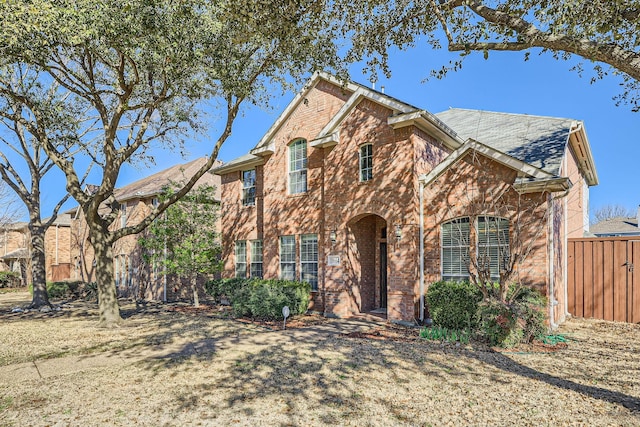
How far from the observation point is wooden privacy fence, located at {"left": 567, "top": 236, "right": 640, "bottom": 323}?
38.4 ft

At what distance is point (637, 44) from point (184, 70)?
9807 millimetres

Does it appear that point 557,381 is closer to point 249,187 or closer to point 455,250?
point 455,250

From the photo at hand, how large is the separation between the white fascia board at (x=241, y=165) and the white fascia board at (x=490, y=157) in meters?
7.72

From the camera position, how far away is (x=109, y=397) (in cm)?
597

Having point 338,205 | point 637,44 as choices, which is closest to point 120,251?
point 338,205

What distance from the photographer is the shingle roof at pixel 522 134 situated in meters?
Answer: 11.3

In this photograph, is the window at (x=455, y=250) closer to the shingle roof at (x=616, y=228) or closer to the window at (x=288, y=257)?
the window at (x=288, y=257)

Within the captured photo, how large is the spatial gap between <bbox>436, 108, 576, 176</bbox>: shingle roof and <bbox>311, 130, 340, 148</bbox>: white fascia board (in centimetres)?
479

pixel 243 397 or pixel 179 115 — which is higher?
pixel 179 115

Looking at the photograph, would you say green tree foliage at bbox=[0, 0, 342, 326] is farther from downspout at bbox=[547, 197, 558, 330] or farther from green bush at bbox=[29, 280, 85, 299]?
green bush at bbox=[29, 280, 85, 299]

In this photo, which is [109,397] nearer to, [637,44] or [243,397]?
[243,397]

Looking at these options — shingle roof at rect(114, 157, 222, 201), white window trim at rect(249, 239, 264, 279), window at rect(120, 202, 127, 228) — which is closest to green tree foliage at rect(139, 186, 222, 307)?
white window trim at rect(249, 239, 264, 279)

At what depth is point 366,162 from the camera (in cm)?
1306

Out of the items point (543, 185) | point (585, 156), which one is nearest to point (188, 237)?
point (543, 185)
